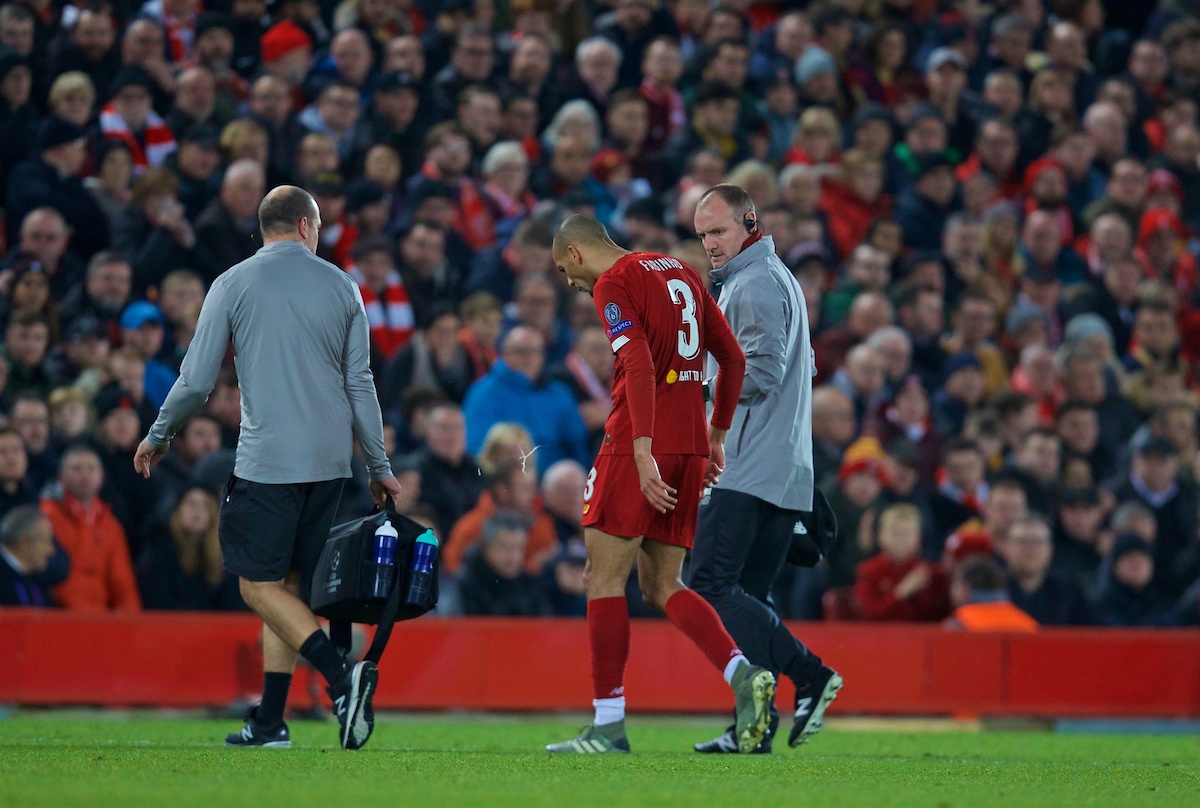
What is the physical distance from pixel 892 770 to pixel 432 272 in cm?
764

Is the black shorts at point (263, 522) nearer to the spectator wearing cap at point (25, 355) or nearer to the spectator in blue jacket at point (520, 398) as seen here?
the spectator wearing cap at point (25, 355)

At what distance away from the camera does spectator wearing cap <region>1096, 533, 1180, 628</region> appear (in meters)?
13.2

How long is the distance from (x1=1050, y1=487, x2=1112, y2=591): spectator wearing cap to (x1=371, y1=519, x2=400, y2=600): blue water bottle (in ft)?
25.2

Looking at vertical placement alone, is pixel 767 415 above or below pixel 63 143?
below

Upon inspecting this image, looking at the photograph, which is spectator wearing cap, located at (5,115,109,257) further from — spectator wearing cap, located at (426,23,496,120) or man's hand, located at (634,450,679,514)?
man's hand, located at (634,450,679,514)

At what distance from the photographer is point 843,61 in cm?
1891

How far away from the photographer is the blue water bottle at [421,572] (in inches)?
299

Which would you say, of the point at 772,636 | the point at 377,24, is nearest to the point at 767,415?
the point at 772,636

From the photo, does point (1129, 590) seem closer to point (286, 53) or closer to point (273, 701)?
point (273, 701)

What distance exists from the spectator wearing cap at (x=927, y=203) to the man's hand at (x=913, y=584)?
561 cm

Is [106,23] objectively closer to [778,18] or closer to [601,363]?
[601,363]

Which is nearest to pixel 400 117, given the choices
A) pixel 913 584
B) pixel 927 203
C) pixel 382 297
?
pixel 382 297

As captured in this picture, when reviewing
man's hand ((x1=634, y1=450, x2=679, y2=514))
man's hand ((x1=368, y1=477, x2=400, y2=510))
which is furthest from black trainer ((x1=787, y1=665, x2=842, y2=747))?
man's hand ((x1=368, y1=477, x2=400, y2=510))

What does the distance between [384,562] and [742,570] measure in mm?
1696
